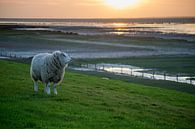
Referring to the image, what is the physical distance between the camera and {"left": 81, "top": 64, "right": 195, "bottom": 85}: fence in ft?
116

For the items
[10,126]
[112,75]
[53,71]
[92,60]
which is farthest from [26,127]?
[92,60]

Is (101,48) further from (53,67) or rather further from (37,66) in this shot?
(53,67)

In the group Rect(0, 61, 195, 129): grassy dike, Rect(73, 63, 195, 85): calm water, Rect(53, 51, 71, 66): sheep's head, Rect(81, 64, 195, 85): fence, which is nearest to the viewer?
Rect(0, 61, 195, 129): grassy dike

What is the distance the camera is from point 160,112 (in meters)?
15.6

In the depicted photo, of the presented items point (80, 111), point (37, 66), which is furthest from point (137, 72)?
point (80, 111)

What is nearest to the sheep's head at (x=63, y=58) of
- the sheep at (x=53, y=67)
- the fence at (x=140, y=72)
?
the sheep at (x=53, y=67)

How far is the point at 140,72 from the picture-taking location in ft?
131

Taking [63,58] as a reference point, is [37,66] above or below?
below

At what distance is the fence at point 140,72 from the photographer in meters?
A: 35.2

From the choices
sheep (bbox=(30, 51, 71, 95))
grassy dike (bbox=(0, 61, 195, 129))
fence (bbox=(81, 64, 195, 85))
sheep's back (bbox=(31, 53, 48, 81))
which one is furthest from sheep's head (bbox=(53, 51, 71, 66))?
fence (bbox=(81, 64, 195, 85))

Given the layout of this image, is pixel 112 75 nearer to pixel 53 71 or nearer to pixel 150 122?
pixel 53 71

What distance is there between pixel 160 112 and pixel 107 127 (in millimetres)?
4604

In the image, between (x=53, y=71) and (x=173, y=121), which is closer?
(x=173, y=121)

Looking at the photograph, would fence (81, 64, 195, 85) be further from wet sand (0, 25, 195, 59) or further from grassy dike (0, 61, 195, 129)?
grassy dike (0, 61, 195, 129)
